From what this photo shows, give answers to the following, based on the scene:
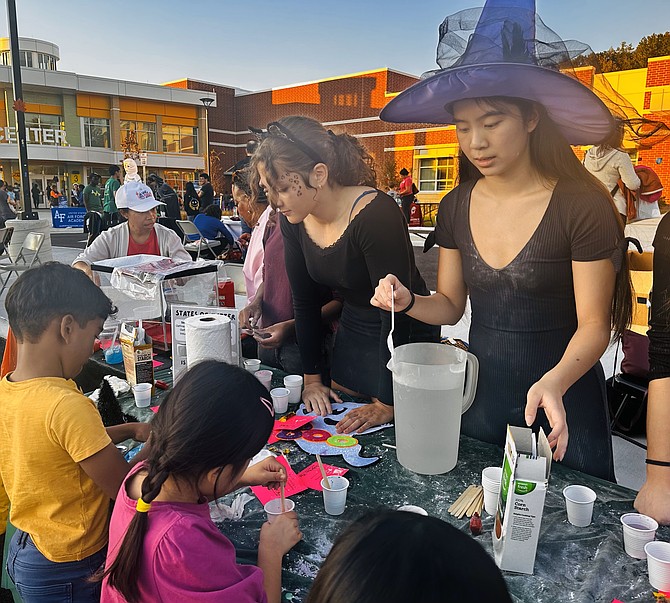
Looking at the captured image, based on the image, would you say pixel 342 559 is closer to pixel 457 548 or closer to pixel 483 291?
pixel 457 548

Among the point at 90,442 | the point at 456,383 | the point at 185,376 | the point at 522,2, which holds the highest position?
the point at 522,2

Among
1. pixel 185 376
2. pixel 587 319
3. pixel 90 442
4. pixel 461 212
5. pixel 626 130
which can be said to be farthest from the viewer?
pixel 461 212

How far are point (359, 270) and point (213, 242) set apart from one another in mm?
6039

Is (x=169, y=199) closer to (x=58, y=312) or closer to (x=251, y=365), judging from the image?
(x=251, y=365)

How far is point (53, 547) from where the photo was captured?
1348 mm

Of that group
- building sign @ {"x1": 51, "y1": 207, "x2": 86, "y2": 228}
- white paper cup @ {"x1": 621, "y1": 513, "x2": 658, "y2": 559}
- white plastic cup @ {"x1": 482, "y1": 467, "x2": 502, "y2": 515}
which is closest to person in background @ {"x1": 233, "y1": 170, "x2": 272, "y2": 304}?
white plastic cup @ {"x1": 482, "y1": 467, "x2": 502, "y2": 515}

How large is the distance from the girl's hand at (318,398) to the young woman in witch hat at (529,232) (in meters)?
0.50

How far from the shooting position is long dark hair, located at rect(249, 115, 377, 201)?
1827 mm

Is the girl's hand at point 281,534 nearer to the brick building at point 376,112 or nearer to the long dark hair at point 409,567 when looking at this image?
the long dark hair at point 409,567

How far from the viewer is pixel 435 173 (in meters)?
24.8

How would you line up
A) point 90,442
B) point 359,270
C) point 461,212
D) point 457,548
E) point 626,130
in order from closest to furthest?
point 457,548
point 90,442
point 626,130
point 461,212
point 359,270

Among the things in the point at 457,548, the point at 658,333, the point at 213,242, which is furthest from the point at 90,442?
the point at 213,242

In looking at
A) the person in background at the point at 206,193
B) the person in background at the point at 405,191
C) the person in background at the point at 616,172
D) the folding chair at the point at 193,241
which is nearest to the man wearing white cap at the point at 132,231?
the person in background at the point at 616,172

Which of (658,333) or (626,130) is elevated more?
(626,130)
